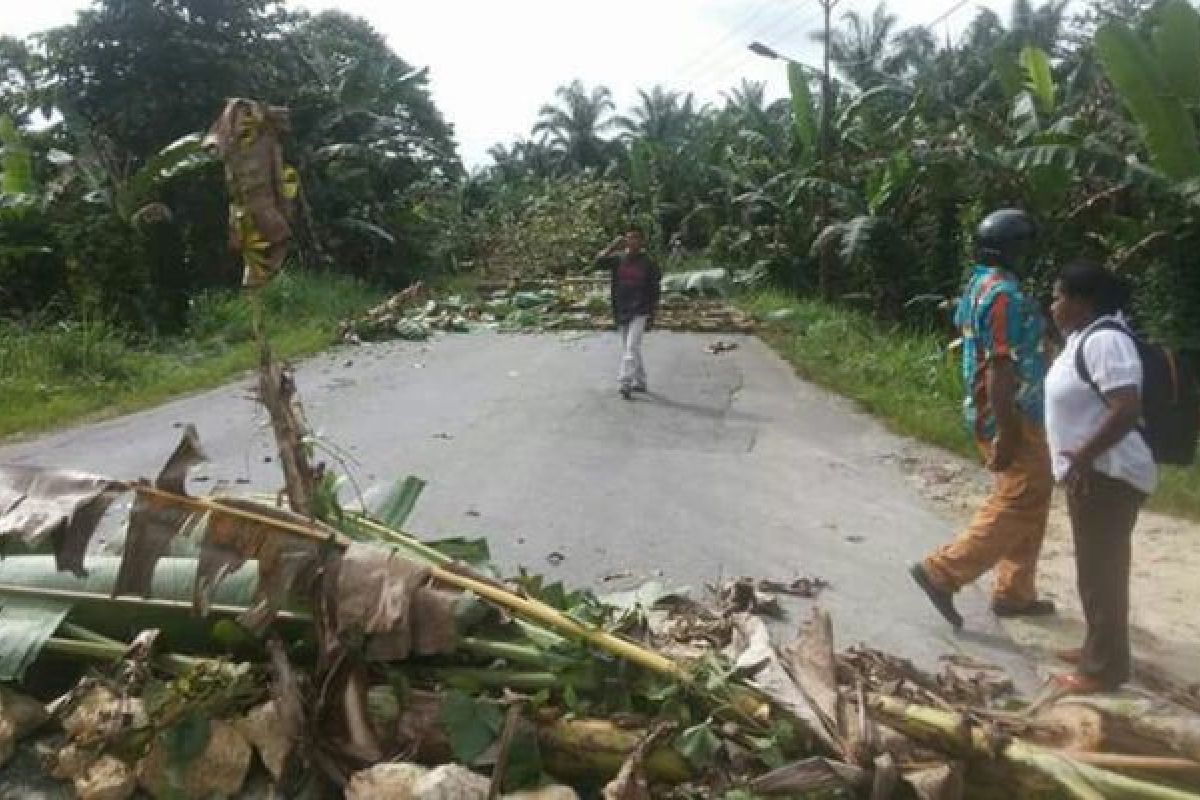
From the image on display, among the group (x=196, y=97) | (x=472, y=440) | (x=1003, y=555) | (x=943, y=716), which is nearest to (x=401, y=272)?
(x=196, y=97)

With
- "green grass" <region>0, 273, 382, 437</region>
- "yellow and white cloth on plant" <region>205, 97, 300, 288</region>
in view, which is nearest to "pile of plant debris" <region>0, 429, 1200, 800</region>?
"yellow and white cloth on plant" <region>205, 97, 300, 288</region>

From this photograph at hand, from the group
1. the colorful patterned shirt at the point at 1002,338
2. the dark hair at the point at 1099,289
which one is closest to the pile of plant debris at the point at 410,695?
the dark hair at the point at 1099,289

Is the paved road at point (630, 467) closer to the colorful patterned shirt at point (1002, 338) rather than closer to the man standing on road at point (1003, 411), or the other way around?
the man standing on road at point (1003, 411)

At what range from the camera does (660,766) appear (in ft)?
9.86

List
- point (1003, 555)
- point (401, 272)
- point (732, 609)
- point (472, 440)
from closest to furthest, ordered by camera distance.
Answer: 1. point (732, 609)
2. point (1003, 555)
3. point (472, 440)
4. point (401, 272)

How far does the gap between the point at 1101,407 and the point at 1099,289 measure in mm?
419

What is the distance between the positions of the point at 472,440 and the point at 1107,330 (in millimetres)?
5950

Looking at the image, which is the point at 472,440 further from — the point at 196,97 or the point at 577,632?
the point at 196,97

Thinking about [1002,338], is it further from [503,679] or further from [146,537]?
[146,537]

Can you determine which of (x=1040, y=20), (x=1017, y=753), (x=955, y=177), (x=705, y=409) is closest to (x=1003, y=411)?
(x=1017, y=753)

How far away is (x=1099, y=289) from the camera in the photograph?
4.04 meters

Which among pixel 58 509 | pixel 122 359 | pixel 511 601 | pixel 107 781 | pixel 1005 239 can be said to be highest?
pixel 1005 239

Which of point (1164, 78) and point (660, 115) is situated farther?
point (660, 115)

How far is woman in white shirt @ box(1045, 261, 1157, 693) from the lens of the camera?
3914 millimetres
